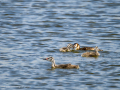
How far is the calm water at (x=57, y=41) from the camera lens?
12.5 meters

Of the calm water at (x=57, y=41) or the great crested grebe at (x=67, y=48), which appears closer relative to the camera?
the calm water at (x=57, y=41)

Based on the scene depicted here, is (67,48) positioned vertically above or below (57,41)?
below

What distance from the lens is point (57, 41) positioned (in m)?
18.6

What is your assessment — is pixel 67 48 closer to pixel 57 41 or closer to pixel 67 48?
pixel 67 48

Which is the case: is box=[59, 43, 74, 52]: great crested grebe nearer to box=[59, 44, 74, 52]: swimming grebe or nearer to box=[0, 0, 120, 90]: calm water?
box=[59, 44, 74, 52]: swimming grebe

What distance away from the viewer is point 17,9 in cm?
2820

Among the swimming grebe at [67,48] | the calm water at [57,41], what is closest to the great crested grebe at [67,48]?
the swimming grebe at [67,48]

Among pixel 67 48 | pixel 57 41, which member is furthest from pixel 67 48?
pixel 57 41

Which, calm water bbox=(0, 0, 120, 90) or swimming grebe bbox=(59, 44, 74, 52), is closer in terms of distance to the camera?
calm water bbox=(0, 0, 120, 90)

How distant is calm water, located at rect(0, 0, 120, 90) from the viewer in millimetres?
12451

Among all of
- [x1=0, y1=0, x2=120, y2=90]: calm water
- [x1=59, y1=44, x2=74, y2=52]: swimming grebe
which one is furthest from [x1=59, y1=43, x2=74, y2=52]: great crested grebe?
[x1=0, y1=0, x2=120, y2=90]: calm water

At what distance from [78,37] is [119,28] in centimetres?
292

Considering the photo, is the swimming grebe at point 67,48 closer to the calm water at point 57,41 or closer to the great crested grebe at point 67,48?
the great crested grebe at point 67,48

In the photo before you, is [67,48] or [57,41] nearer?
[67,48]
